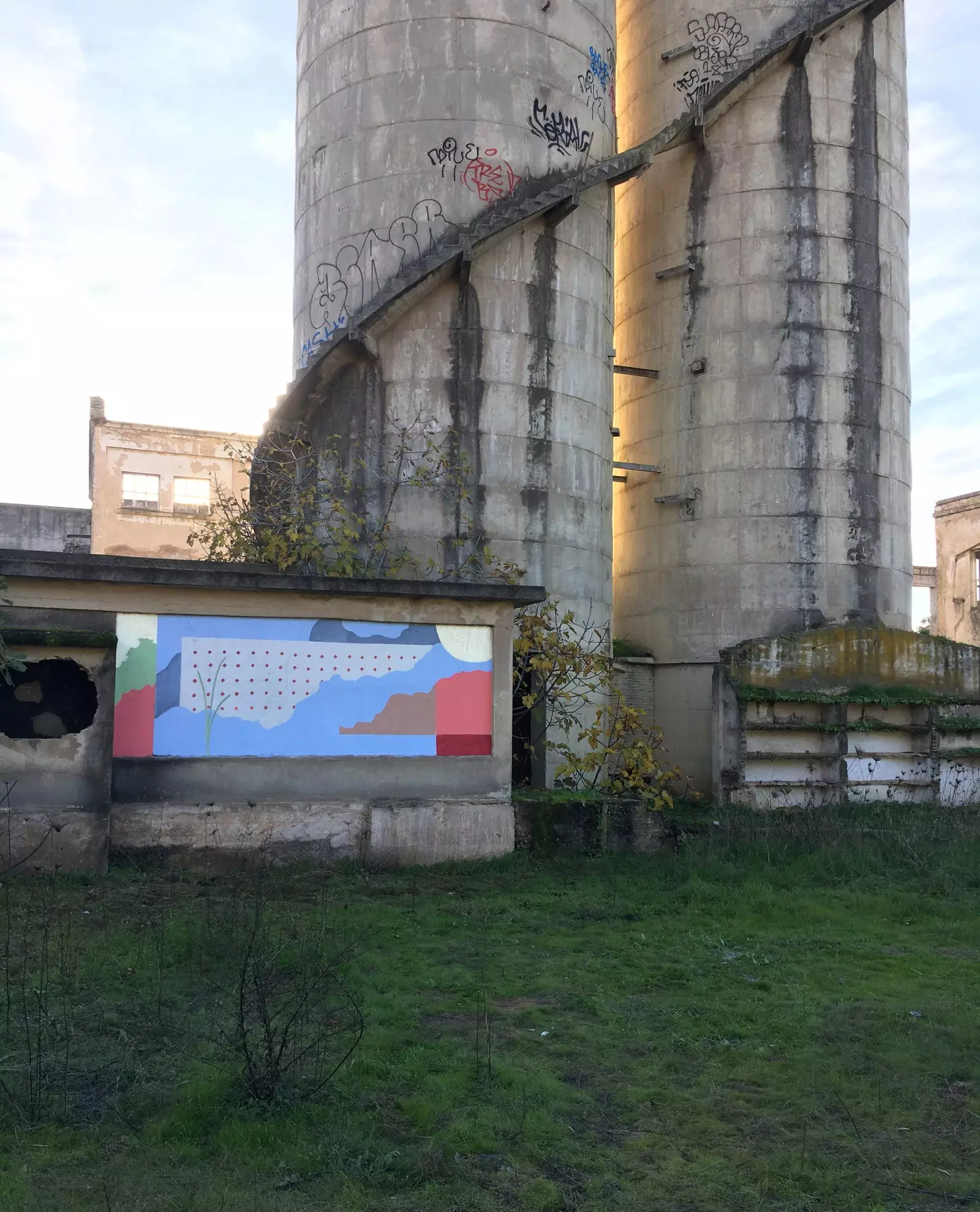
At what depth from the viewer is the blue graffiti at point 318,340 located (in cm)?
1741

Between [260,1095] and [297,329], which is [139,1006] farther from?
[297,329]

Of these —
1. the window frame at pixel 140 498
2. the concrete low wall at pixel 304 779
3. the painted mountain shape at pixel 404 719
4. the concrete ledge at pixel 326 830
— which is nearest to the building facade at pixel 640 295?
the painted mountain shape at pixel 404 719

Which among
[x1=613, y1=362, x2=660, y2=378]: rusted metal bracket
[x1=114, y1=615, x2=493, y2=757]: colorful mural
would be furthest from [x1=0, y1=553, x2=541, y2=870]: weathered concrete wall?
[x1=613, y1=362, x2=660, y2=378]: rusted metal bracket

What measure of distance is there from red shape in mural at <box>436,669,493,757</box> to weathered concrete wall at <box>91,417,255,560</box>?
87.8ft

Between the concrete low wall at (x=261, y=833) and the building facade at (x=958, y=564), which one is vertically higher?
the building facade at (x=958, y=564)

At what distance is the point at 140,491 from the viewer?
3822cm

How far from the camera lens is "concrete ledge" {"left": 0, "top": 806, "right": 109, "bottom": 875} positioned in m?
10.1

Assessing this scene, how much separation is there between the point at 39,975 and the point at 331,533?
9232mm

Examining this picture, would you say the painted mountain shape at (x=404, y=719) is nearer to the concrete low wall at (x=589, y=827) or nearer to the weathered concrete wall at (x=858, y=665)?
the concrete low wall at (x=589, y=827)

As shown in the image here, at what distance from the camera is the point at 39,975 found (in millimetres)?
7242

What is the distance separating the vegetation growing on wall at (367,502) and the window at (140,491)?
22.5 metres

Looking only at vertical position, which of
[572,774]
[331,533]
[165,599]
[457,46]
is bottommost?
[572,774]

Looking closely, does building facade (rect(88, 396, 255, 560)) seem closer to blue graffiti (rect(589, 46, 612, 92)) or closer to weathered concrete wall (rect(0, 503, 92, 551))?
weathered concrete wall (rect(0, 503, 92, 551))

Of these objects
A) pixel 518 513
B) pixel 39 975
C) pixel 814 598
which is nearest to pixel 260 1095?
pixel 39 975
